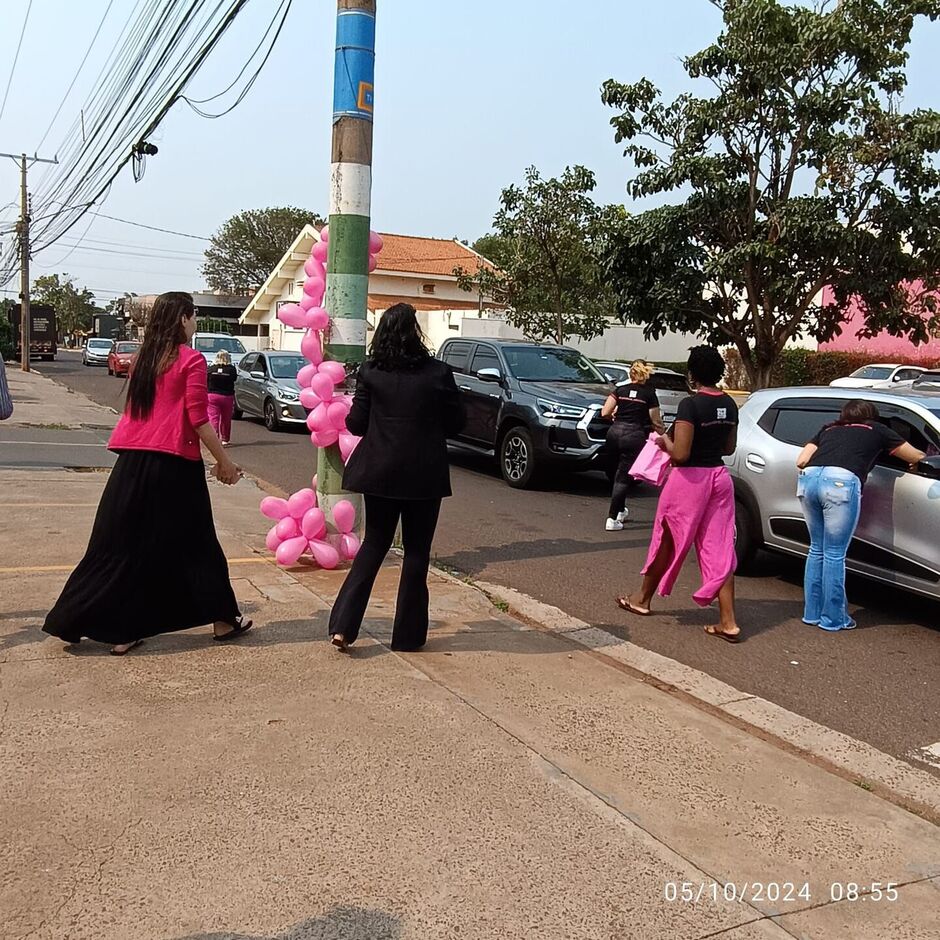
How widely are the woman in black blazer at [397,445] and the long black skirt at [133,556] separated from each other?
83 centimetres

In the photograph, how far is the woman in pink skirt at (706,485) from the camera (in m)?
5.89

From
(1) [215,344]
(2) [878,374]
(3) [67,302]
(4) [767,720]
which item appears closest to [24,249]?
(1) [215,344]

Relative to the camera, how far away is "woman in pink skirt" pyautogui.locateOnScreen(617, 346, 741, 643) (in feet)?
19.3

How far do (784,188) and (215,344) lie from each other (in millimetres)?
18100

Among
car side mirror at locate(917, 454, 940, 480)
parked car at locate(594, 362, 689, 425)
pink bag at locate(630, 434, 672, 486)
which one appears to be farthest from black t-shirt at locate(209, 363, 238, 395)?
car side mirror at locate(917, 454, 940, 480)

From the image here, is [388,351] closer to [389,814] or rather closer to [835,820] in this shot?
[389,814]

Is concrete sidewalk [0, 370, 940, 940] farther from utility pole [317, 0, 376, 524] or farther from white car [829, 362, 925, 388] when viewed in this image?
white car [829, 362, 925, 388]

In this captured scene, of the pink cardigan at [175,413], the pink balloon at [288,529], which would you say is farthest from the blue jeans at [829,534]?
the pink cardigan at [175,413]

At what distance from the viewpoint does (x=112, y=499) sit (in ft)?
15.5

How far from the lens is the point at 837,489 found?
621 centimetres

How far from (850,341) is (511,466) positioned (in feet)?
102

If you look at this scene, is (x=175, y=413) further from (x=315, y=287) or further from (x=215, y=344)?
(x=215, y=344)

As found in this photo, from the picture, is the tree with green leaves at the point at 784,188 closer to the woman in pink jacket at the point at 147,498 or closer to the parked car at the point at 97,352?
the woman in pink jacket at the point at 147,498

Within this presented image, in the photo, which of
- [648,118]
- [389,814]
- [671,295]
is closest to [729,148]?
[648,118]
